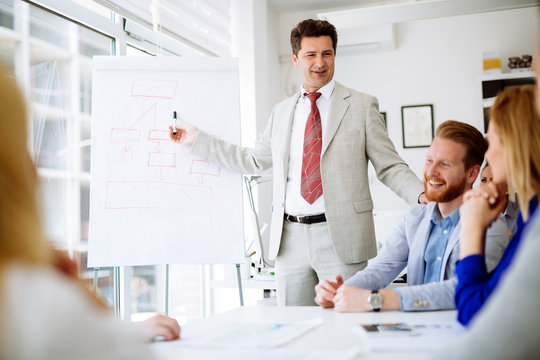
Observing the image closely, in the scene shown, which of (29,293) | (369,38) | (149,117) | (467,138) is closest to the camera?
(29,293)

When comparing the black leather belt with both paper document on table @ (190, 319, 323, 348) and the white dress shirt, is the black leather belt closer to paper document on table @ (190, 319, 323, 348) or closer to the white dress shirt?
the white dress shirt

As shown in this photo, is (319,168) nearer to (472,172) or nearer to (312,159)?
(312,159)

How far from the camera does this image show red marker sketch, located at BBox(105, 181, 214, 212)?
8.38 ft

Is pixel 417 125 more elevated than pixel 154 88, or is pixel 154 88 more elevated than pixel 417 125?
pixel 417 125

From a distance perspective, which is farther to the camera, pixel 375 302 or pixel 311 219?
pixel 311 219

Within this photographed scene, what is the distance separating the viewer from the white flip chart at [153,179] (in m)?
2.54

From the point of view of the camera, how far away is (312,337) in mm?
1209

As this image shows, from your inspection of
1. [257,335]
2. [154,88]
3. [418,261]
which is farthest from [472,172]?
[154,88]

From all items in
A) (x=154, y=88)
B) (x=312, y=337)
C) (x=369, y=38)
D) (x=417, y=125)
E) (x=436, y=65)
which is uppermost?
(x=369, y=38)

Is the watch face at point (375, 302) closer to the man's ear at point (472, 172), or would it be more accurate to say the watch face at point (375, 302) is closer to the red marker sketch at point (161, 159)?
the man's ear at point (472, 172)

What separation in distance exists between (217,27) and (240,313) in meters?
3.35

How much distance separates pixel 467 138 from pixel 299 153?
2.64ft

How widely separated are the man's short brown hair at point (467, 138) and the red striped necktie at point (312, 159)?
651mm

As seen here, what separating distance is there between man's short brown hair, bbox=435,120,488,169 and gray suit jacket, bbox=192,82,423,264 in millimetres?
420
